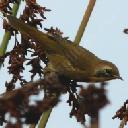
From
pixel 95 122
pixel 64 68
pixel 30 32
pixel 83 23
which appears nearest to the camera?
pixel 95 122

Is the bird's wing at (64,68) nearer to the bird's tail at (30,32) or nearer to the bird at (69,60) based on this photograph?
the bird at (69,60)

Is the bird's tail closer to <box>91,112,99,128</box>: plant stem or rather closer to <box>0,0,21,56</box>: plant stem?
<box>0,0,21,56</box>: plant stem

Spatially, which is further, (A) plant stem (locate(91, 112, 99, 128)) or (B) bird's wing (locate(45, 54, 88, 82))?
(B) bird's wing (locate(45, 54, 88, 82))

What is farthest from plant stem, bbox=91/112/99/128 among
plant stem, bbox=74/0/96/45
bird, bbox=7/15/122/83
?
bird, bbox=7/15/122/83

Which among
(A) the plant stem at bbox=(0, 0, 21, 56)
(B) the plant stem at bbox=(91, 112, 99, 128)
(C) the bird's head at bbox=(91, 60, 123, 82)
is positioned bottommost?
(B) the plant stem at bbox=(91, 112, 99, 128)

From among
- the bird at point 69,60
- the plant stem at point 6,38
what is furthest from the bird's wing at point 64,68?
the plant stem at point 6,38

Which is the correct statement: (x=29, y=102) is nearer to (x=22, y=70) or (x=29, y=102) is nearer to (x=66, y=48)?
(x=22, y=70)

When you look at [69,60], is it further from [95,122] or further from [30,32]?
[95,122]

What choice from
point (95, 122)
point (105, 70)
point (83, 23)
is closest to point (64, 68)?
point (105, 70)
